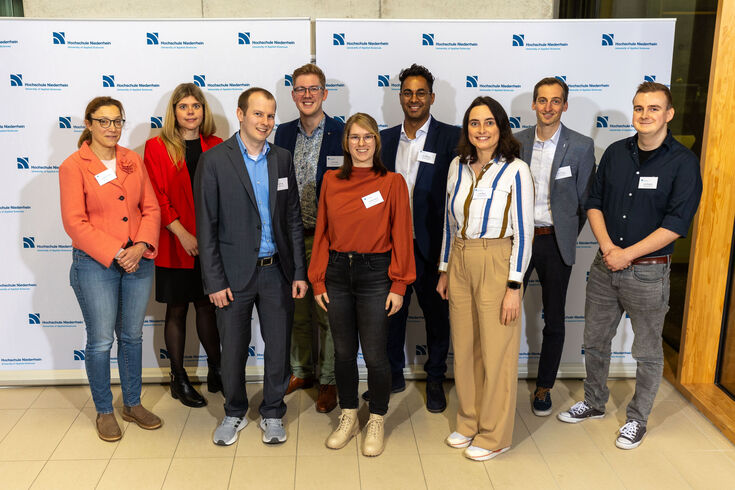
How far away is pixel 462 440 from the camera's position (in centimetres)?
323

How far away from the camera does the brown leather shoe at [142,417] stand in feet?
11.2

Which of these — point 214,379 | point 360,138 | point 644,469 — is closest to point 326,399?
point 214,379

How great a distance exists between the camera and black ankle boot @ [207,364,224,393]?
3795 mm

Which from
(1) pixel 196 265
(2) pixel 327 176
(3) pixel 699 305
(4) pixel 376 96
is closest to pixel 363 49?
(4) pixel 376 96

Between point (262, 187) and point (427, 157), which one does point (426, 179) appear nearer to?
point (427, 157)

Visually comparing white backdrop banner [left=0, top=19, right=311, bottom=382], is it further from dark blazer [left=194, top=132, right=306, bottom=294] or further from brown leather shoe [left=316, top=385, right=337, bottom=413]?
brown leather shoe [left=316, top=385, right=337, bottom=413]

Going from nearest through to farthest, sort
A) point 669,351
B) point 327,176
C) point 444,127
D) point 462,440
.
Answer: point 327,176, point 462,440, point 444,127, point 669,351

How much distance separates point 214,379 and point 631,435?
2.42 metres

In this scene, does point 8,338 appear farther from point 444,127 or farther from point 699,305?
point 699,305

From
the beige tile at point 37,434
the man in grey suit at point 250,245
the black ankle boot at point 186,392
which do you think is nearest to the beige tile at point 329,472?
the man in grey suit at point 250,245

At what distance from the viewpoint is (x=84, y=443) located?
3287 millimetres

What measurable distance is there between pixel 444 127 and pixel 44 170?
244 centimetres

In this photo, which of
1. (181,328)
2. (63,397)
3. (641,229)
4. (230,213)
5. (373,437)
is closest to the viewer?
(230,213)

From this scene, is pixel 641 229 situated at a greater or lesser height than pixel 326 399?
greater
